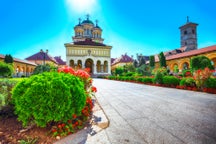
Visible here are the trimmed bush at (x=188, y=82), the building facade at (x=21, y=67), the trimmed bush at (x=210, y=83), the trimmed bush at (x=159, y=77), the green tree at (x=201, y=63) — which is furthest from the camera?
the building facade at (x=21, y=67)

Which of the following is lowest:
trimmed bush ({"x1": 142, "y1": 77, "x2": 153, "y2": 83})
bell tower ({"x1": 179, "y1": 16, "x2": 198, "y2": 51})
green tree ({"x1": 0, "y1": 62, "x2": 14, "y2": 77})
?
trimmed bush ({"x1": 142, "y1": 77, "x2": 153, "y2": 83})

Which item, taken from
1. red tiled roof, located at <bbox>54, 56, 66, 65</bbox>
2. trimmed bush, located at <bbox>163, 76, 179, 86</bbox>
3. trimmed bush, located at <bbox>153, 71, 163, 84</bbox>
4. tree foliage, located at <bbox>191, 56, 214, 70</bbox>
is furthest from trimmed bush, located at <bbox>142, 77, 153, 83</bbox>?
red tiled roof, located at <bbox>54, 56, 66, 65</bbox>

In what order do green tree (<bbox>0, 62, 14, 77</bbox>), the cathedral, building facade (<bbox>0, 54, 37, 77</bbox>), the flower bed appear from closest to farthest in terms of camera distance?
the flower bed < green tree (<bbox>0, 62, 14, 77</bbox>) < building facade (<bbox>0, 54, 37, 77</bbox>) < the cathedral

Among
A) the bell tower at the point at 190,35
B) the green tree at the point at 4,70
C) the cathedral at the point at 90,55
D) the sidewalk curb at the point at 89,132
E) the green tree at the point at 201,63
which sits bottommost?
the sidewalk curb at the point at 89,132

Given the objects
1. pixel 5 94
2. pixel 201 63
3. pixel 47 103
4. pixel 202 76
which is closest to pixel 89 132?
pixel 47 103

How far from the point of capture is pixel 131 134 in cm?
245

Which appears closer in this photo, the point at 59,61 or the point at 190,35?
the point at 190,35

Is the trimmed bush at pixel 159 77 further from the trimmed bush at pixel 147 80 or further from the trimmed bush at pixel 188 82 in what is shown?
the trimmed bush at pixel 188 82

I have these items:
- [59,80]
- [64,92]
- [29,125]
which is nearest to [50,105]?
[64,92]

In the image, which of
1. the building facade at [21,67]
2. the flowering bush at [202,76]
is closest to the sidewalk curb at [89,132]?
the flowering bush at [202,76]

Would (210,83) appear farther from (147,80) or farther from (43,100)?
(43,100)

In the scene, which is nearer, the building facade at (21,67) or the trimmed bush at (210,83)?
the trimmed bush at (210,83)

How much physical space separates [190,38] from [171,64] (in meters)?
32.0

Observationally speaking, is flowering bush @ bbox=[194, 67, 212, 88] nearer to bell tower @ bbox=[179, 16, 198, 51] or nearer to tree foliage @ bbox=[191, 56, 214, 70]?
tree foliage @ bbox=[191, 56, 214, 70]
